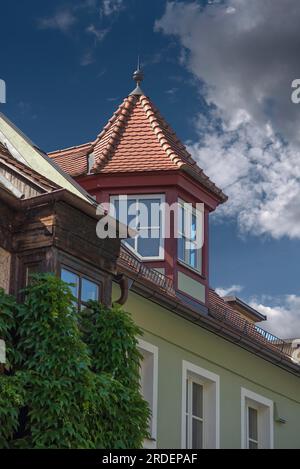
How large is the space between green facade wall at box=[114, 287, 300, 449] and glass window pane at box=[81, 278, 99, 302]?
1.62 meters

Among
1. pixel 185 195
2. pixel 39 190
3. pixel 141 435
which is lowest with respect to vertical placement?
pixel 141 435

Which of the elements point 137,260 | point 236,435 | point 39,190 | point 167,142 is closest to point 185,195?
point 167,142

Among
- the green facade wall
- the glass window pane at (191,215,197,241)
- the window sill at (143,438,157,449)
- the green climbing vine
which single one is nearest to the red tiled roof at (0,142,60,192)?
the green climbing vine

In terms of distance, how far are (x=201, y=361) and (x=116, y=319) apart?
5048 mm

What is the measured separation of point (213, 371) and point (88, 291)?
545 centimetres

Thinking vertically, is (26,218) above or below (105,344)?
above

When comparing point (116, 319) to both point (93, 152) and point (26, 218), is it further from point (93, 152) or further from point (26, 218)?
point (93, 152)

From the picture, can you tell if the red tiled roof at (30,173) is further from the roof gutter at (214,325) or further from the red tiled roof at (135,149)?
the red tiled roof at (135,149)

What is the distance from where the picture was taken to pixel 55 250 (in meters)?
15.2

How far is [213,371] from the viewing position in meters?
20.7

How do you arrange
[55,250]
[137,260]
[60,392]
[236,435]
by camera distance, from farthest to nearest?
1. [236,435]
2. [137,260]
3. [55,250]
4. [60,392]

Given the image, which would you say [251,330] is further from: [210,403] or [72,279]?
[72,279]

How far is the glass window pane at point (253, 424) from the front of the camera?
22.3 m

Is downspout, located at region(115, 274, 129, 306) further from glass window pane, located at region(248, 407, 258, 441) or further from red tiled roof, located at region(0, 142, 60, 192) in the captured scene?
glass window pane, located at region(248, 407, 258, 441)
